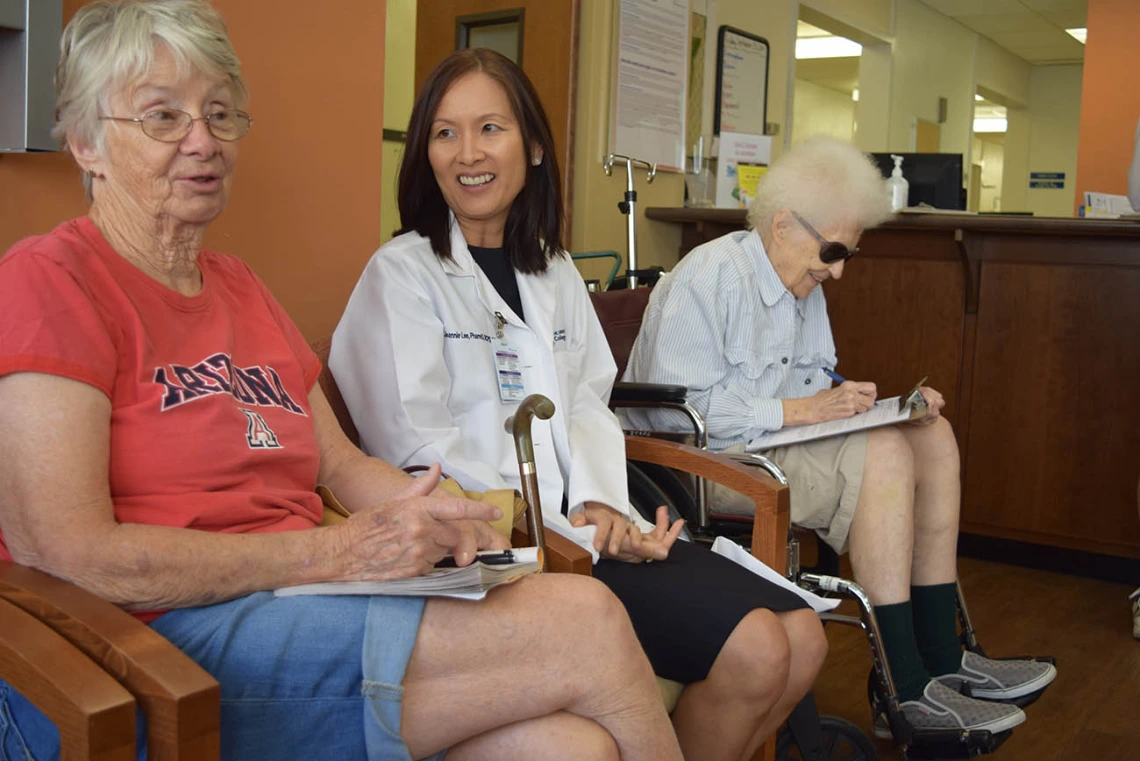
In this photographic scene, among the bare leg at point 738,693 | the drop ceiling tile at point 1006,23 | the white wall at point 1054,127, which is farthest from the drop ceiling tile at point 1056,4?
the bare leg at point 738,693

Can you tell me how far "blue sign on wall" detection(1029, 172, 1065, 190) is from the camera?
12289 mm

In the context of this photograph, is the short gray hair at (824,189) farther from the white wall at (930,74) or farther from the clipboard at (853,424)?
the white wall at (930,74)

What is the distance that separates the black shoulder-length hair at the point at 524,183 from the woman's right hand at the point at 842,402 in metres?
0.71

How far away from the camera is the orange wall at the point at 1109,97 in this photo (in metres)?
7.13

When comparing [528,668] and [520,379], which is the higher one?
[520,379]

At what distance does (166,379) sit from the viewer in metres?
1.26

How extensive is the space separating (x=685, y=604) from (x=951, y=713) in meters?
0.84

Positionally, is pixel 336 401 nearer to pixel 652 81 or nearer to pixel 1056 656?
pixel 1056 656

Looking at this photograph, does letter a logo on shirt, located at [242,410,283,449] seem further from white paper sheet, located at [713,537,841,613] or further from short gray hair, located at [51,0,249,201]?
white paper sheet, located at [713,537,841,613]

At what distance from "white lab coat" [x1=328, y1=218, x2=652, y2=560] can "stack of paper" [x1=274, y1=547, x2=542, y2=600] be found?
49 cm

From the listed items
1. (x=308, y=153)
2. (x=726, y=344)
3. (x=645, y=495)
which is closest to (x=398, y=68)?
(x=726, y=344)

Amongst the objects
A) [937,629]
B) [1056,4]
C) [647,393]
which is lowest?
[937,629]

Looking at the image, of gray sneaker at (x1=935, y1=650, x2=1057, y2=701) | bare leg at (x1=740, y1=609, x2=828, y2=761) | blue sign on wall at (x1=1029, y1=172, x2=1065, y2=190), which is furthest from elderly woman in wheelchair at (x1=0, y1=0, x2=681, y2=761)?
blue sign on wall at (x1=1029, y1=172, x2=1065, y2=190)

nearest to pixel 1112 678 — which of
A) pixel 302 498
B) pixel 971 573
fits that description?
pixel 971 573
